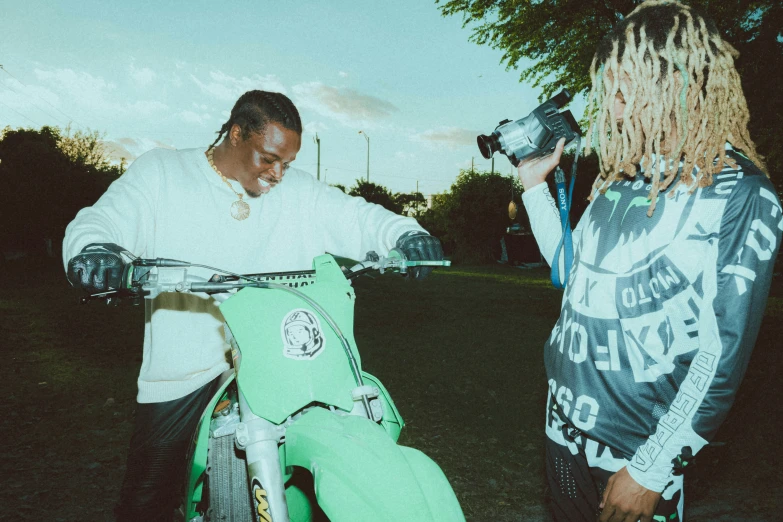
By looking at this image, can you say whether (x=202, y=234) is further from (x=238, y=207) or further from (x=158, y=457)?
(x=158, y=457)

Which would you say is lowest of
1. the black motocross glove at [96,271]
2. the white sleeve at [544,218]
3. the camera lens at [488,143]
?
the black motocross glove at [96,271]

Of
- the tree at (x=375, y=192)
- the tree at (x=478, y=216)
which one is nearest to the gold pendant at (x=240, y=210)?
the tree at (x=478, y=216)

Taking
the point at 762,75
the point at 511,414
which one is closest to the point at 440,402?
the point at 511,414

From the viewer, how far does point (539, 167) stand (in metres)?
2.14

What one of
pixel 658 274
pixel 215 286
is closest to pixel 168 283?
pixel 215 286

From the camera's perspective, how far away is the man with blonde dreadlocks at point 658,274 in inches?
53.8

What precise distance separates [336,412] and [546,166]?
1307 mm

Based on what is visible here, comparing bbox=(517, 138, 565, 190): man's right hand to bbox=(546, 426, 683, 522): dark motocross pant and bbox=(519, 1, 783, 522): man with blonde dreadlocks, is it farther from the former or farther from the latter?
bbox=(546, 426, 683, 522): dark motocross pant

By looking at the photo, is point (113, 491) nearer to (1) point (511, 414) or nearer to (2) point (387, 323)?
(1) point (511, 414)

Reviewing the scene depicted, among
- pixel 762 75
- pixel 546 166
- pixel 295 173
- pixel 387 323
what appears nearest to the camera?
pixel 546 166

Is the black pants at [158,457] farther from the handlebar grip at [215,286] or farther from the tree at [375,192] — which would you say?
the tree at [375,192]

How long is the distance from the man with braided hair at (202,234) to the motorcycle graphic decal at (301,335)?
0.60 metres

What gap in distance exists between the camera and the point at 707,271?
4.58ft

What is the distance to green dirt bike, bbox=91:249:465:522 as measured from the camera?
50.7 inches
